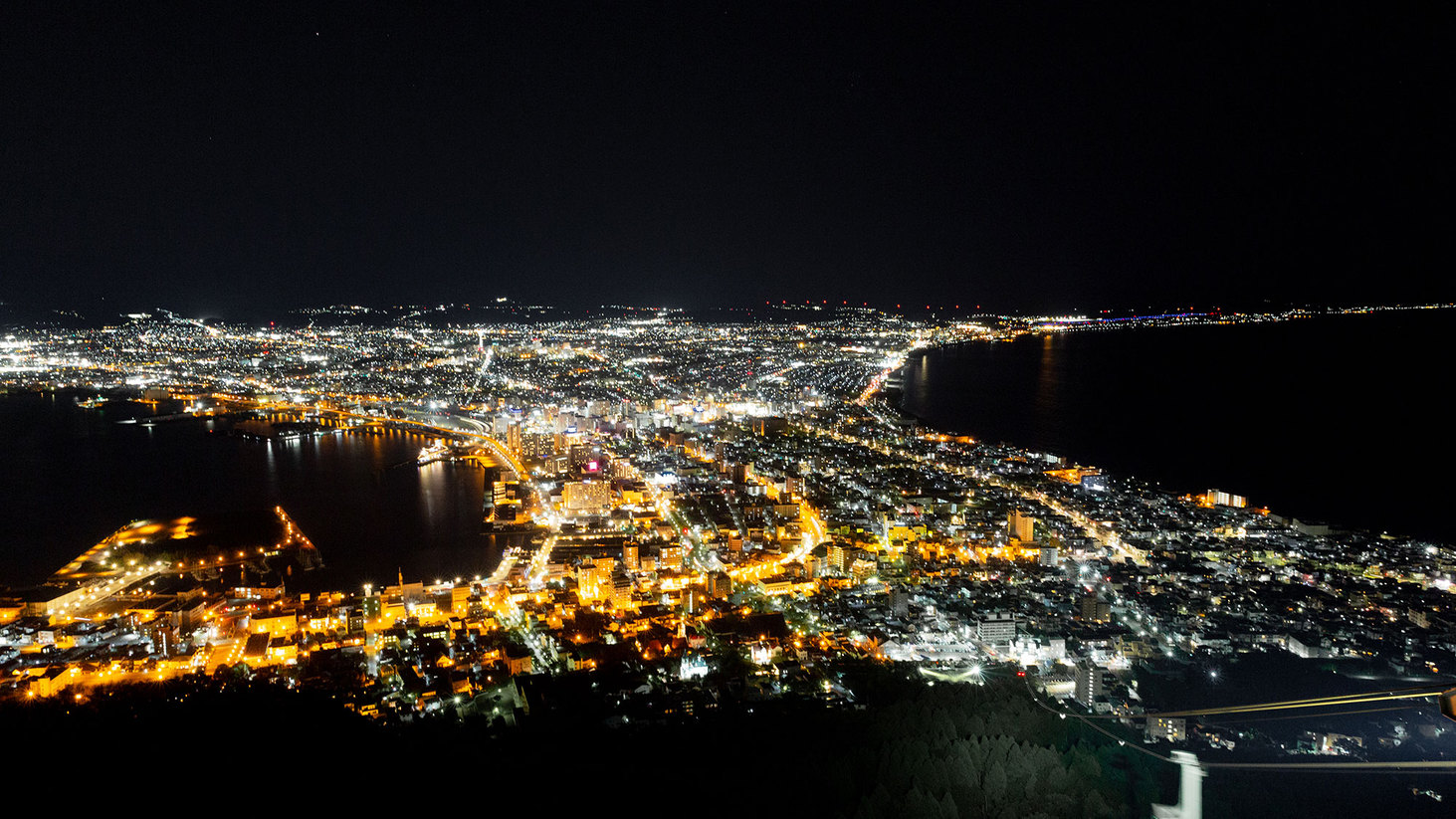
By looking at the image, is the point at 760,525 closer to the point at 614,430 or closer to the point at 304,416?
the point at 614,430

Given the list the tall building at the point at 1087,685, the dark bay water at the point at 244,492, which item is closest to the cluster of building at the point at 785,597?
the tall building at the point at 1087,685

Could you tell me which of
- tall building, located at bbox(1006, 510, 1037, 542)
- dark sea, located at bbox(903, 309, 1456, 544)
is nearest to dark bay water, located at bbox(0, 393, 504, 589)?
tall building, located at bbox(1006, 510, 1037, 542)

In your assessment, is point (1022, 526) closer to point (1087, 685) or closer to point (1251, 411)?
point (1087, 685)

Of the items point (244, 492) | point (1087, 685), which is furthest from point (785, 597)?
point (244, 492)

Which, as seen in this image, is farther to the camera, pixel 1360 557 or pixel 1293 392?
pixel 1293 392

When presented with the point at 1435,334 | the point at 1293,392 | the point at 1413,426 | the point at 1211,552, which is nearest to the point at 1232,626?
the point at 1211,552

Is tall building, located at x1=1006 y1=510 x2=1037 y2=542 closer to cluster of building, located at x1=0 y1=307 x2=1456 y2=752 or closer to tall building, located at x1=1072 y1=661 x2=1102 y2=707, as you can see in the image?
cluster of building, located at x1=0 y1=307 x2=1456 y2=752

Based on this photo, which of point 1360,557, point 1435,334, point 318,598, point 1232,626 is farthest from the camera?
point 1435,334
